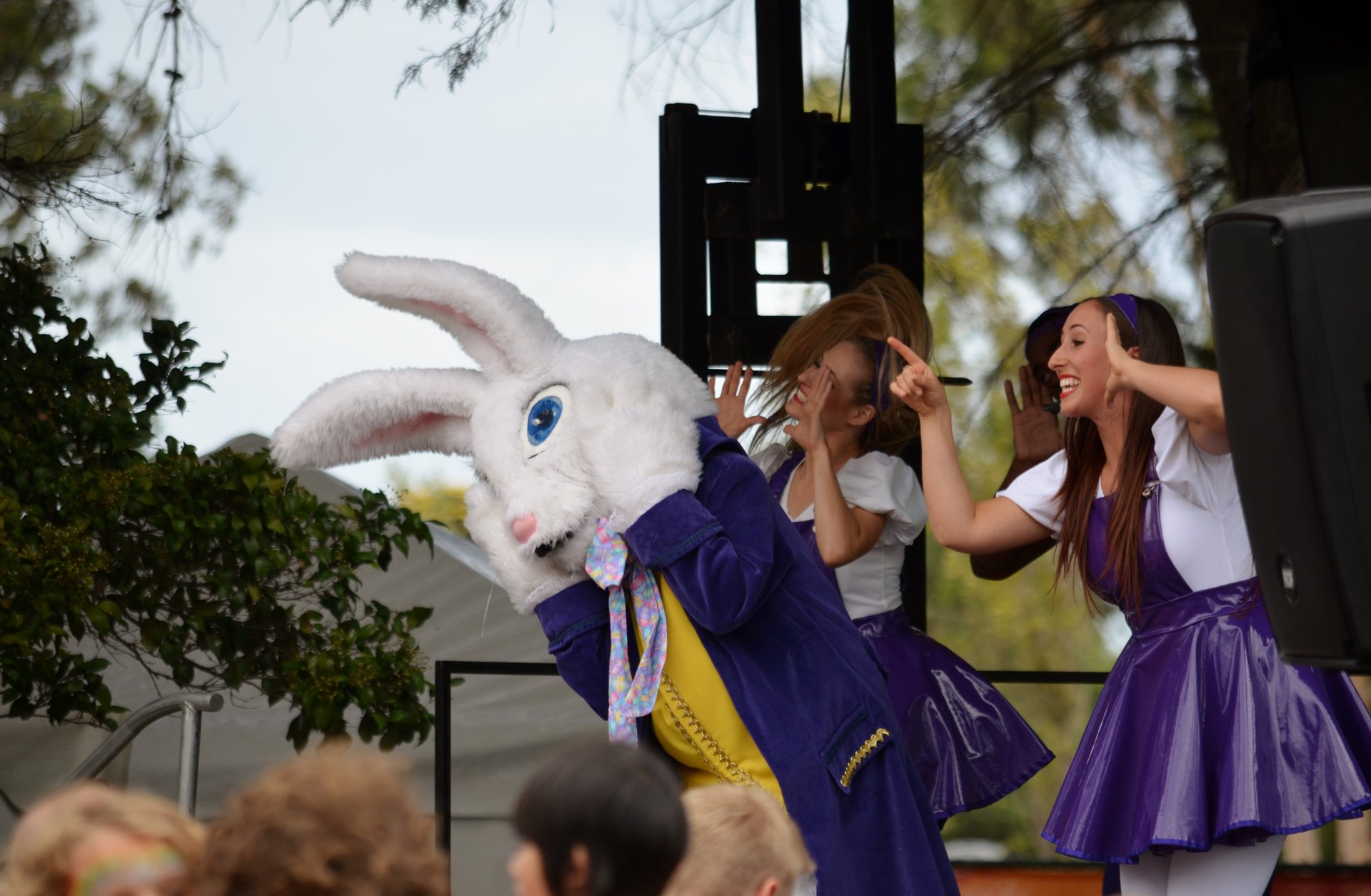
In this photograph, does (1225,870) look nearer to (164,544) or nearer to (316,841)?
(316,841)

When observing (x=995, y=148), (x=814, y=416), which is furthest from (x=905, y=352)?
(x=995, y=148)

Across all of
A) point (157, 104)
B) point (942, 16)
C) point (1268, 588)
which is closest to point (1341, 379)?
point (1268, 588)

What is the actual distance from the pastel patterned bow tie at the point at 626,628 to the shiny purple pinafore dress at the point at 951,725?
1.91 ft

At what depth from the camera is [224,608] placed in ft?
8.94

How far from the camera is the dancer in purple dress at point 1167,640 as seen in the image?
1.93m

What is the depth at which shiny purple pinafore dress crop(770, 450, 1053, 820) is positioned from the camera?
251 centimetres

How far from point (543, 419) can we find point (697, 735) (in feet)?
1.47

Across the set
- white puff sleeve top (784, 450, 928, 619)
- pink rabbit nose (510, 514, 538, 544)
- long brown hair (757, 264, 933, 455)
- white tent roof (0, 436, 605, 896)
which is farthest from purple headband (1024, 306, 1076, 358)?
white tent roof (0, 436, 605, 896)

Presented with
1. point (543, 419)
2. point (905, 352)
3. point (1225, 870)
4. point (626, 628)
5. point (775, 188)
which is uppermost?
point (775, 188)

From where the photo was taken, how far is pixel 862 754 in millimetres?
1884

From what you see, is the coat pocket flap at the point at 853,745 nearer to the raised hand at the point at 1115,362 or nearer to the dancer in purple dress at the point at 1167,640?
the dancer in purple dress at the point at 1167,640

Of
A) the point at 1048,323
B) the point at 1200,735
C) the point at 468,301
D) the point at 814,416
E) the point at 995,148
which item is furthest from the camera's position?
the point at 995,148

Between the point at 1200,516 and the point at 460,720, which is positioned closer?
the point at 1200,516

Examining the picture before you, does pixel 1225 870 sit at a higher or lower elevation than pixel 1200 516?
lower
